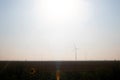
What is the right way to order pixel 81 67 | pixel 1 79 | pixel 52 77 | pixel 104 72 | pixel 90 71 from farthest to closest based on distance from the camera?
pixel 81 67 → pixel 90 71 → pixel 104 72 → pixel 52 77 → pixel 1 79

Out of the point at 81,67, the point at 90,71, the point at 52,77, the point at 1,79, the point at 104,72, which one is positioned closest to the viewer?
the point at 1,79

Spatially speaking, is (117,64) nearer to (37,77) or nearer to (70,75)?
(70,75)

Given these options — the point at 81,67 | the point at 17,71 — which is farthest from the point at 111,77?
the point at 17,71

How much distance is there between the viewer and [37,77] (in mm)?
33031

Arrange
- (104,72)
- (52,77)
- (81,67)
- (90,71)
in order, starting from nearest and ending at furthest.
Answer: (52,77) < (104,72) < (90,71) < (81,67)

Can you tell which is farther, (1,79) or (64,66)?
(64,66)

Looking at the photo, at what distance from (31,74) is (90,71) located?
10.9 metres

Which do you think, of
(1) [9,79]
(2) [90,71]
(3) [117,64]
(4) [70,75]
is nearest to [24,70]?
(1) [9,79]

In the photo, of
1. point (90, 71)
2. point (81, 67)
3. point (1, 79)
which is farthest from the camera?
point (81, 67)

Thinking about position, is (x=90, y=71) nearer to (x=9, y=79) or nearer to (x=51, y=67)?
(x=51, y=67)

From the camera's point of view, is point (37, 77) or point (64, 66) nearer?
point (37, 77)

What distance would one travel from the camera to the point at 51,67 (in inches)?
1625

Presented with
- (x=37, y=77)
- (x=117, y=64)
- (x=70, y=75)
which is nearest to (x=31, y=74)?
(x=37, y=77)

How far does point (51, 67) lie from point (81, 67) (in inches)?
217
